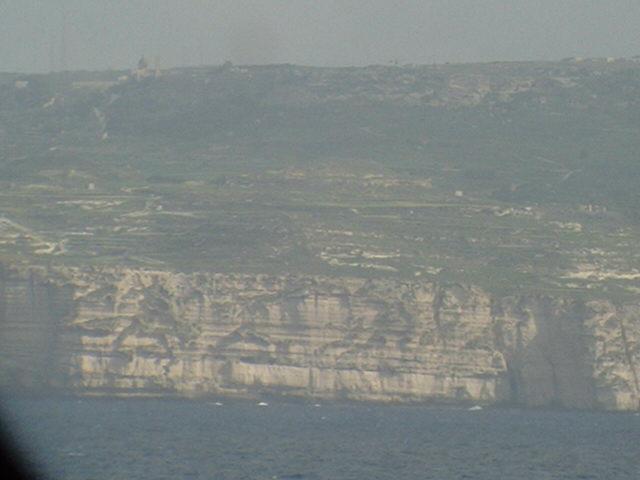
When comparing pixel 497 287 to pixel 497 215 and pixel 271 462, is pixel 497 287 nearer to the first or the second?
pixel 497 215

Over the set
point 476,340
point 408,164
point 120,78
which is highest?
point 120,78

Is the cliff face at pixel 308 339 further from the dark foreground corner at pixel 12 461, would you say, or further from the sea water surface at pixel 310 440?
the dark foreground corner at pixel 12 461

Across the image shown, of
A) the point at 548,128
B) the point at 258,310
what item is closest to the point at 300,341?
the point at 258,310

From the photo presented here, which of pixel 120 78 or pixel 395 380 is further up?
pixel 120 78

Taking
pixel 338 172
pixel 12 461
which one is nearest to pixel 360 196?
pixel 338 172

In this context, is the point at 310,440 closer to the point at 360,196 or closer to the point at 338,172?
the point at 360,196
